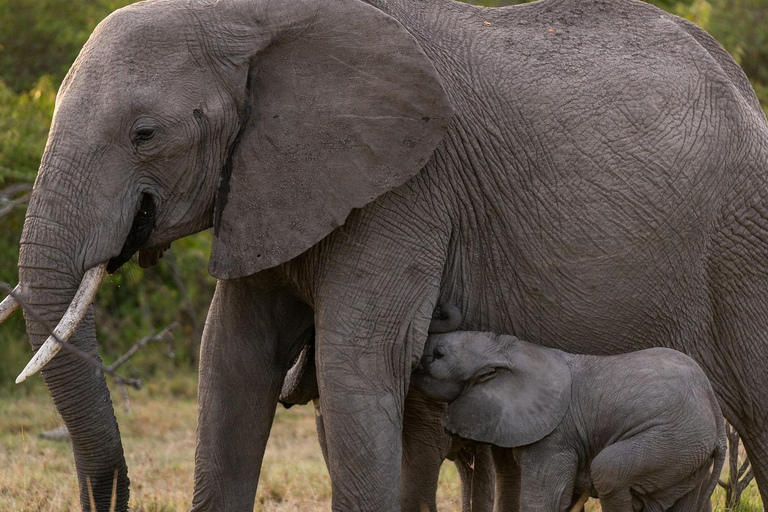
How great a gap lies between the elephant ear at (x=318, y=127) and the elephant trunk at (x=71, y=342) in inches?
21.4

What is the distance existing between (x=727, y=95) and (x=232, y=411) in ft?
7.58

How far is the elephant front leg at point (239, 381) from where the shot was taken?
16.3 feet

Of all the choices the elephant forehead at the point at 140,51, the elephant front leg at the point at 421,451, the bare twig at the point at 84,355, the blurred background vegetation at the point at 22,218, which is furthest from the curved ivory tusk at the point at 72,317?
the blurred background vegetation at the point at 22,218

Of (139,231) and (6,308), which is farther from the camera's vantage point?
(139,231)

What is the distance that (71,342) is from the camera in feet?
14.8

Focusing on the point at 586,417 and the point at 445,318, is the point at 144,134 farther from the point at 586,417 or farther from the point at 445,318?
the point at 586,417

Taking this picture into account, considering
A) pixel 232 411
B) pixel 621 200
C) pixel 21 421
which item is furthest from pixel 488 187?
pixel 21 421

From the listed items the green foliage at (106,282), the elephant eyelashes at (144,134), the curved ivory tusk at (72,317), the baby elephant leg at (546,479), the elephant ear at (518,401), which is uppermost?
the elephant eyelashes at (144,134)

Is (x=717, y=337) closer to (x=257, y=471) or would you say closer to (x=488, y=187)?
(x=488, y=187)

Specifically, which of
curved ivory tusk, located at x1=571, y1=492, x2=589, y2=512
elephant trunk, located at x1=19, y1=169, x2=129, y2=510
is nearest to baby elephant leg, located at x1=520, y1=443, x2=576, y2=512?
curved ivory tusk, located at x1=571, y1=492, x2=589, y2=512

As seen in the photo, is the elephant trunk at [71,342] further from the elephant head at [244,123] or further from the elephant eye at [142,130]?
the elephant eye at [142,130]

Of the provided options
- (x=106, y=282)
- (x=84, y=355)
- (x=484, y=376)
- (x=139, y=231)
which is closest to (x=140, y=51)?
(x=139, y=231)

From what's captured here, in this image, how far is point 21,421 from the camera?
8.42m

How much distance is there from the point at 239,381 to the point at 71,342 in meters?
0.76
